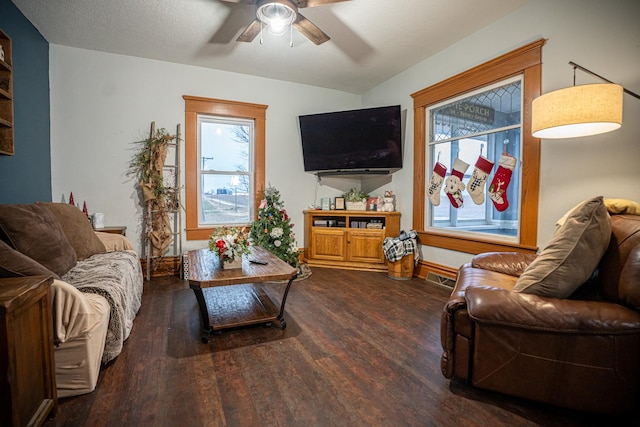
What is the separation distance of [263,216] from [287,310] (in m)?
1.64

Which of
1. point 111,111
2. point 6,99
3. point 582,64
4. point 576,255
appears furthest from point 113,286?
point 582,64

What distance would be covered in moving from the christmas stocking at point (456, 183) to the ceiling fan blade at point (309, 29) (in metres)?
2.12

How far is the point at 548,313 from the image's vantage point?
4.76 ft

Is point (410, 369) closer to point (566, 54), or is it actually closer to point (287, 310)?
point (287, 310)

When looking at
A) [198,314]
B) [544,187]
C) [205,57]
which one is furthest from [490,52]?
[198,314]

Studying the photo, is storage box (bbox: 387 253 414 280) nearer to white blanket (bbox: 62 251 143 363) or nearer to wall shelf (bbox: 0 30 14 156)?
white blanket (bbox: 62 251 143 363)

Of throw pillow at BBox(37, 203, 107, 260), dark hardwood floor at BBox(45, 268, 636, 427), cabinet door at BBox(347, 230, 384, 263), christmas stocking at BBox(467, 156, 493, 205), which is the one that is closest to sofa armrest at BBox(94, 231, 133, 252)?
throw pillow at BBox(37, 203, 107, 260)

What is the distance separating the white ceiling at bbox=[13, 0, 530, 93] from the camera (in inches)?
112

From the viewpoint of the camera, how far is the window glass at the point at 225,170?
4410 millimetres

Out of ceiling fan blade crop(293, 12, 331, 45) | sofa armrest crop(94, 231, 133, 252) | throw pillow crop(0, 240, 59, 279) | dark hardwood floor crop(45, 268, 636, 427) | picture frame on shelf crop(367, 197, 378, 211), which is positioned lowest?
dark hardwood floor crop(45, 268, 636, 427)

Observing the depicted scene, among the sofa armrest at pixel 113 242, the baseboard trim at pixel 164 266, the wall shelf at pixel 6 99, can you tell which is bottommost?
the baseboard trim at pixel 164 266

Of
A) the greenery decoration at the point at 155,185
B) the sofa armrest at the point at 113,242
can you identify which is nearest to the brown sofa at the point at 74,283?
the sofa armrest at the point at 113,242

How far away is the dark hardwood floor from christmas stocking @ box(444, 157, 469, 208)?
1.54 metres

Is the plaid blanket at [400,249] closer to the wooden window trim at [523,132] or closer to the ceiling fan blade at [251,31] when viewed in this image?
the wooden window trim at [523,132]
